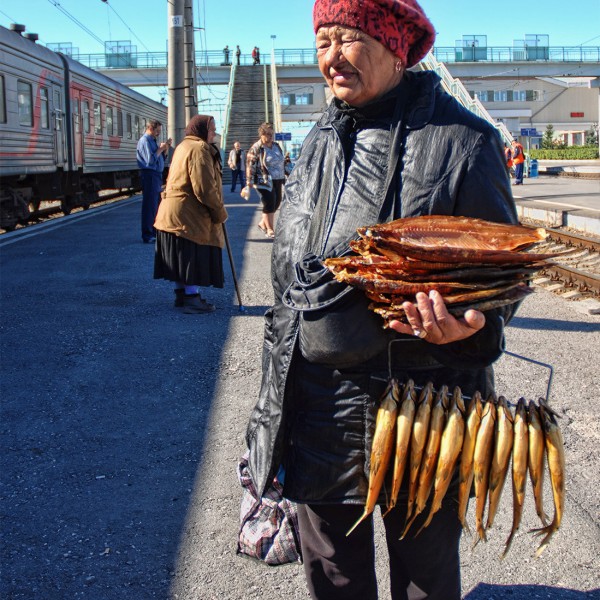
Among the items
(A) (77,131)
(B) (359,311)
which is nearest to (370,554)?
(B) (359,311)

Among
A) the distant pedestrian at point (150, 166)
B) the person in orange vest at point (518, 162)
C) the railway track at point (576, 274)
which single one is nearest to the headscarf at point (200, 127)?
the railway track at point (576, 274)

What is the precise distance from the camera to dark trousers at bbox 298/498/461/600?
6.66 feet

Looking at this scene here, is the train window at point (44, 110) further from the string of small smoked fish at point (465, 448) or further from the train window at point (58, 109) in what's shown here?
the string of small smoked fish at point (465, 448)

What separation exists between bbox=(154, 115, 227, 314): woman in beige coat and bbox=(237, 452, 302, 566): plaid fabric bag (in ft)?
17.5

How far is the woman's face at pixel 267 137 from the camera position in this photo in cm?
1364

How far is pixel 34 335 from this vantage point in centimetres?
735

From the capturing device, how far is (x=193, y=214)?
790cm

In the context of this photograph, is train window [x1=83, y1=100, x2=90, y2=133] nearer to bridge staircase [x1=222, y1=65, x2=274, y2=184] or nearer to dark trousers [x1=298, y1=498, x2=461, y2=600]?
bridge staircase [x1=222, y1=65, x2=274, y2=184]

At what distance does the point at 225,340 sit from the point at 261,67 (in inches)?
1995

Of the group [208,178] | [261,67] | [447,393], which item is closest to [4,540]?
[447,393]

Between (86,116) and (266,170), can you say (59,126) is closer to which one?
(86,116)

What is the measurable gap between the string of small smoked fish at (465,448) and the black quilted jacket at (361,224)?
0.29ft

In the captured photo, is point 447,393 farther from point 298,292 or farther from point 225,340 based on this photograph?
point 225,340

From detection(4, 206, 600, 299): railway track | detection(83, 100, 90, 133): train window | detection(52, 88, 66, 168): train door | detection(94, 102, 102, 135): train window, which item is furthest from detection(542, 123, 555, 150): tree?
detection(4, 206, 600, 299): railway track
